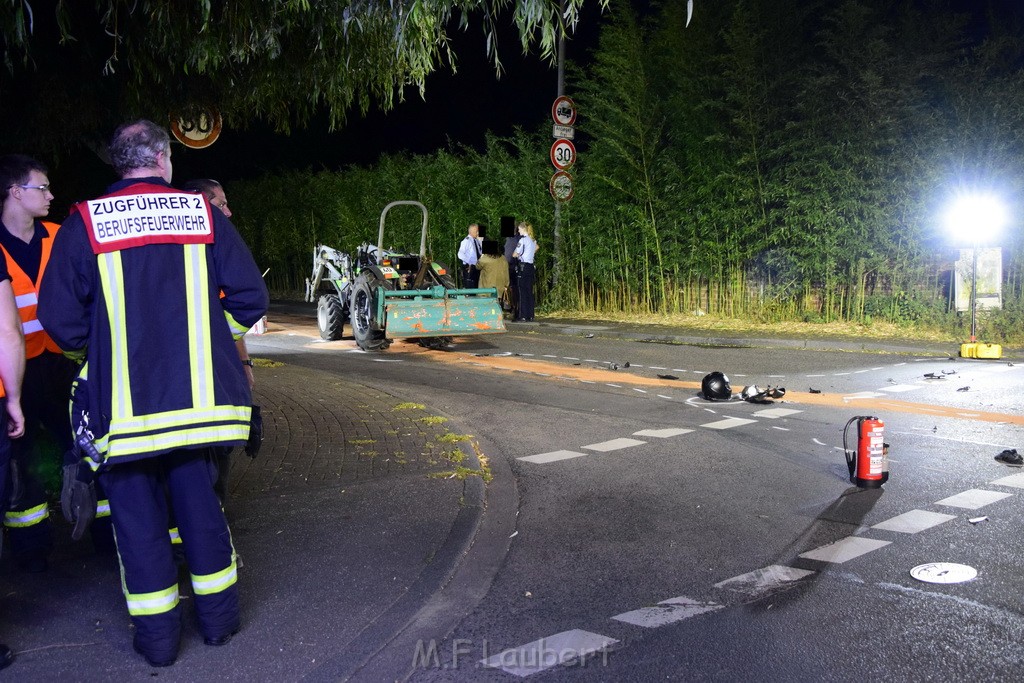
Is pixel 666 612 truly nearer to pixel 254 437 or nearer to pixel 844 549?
pixel 844 549

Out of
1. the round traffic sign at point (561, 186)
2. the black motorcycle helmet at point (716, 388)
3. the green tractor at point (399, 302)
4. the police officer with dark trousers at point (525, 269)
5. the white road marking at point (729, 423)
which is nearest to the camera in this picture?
the white road marking at point (729, 423)

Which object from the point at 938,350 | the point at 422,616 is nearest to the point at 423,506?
the point at 422,616

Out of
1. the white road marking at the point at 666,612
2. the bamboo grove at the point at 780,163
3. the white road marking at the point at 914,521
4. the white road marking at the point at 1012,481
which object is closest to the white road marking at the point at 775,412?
the white road marking at the point at 1012,481

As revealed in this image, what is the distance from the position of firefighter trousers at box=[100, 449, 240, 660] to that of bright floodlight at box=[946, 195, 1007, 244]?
12490 millimetres

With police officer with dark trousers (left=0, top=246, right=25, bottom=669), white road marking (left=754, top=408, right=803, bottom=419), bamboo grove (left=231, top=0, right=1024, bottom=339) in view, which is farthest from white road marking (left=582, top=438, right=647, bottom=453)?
bamboo grove (left=231, top=0, right=1024, bottom=339)

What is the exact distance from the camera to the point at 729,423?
8.58 meters

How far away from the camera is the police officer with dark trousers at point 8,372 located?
383 centimetres

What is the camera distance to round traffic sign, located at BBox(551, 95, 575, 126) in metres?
19.3

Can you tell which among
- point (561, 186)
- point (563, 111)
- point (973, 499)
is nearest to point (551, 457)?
point (973, 499)

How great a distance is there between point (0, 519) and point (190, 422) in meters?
0.97

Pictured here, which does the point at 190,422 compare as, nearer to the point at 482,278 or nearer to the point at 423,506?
the point at 423,506

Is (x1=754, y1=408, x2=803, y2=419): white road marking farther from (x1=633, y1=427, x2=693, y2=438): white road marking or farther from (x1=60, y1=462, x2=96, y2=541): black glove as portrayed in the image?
(x1=60, y1=462, x2=96, y2=541): black glove

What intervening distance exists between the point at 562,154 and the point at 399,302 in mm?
6889

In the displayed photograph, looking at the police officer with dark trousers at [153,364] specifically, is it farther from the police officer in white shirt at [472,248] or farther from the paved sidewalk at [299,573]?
the police officer in white shirt at [472,248]
